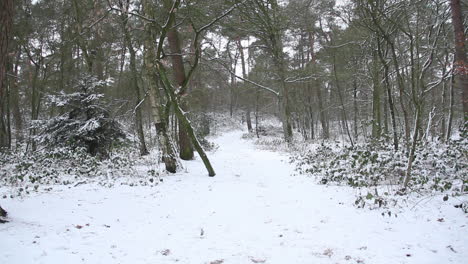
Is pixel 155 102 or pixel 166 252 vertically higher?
pixel 155 102

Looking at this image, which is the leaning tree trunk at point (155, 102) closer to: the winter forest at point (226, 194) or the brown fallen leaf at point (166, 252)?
the winter forest at point (226, 194)

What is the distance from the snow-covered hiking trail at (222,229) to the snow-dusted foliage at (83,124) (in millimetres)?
3707

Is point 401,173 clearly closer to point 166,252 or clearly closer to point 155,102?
point 166,252

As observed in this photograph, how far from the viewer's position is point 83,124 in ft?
28.8

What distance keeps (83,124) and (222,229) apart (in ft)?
23.1

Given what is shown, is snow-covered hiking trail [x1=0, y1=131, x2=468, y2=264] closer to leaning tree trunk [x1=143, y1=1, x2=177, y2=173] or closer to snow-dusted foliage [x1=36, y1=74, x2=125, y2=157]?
leaning tree trunk [x1=143, y1=1, x2=177, y2=173]

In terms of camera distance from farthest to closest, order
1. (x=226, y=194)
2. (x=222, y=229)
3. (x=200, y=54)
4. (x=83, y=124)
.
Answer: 1. (x=83, y=124)
2. (x=200, y=54)
3. (x=226, y=194)
4. (x=222, y=229)

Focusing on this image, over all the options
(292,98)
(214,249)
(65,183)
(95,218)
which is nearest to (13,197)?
(65,183)

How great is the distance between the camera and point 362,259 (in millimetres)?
2818

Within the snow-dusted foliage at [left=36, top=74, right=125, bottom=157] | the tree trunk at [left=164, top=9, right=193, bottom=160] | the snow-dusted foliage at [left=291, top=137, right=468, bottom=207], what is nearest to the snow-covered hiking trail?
the snow-dusted foliage at [left=291, top=137, right=468, bottom=207]

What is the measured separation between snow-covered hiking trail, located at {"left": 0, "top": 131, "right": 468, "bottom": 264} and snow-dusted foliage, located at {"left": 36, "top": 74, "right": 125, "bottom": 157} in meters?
3.71

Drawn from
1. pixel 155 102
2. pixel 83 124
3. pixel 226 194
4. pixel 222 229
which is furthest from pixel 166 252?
pixel 83 124

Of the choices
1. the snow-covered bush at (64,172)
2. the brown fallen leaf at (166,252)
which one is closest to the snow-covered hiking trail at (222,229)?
the brown fallen leaf at (166,252)

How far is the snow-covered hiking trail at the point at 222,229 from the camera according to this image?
9.50ft
